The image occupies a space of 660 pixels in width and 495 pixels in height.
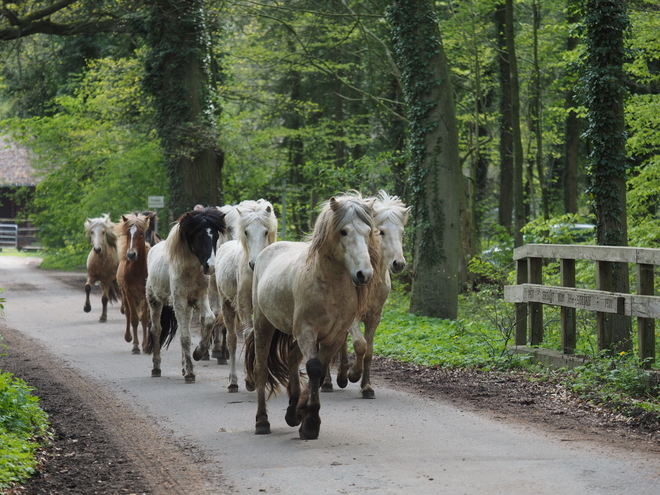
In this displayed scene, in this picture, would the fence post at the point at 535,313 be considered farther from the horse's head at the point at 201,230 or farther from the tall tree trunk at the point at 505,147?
the tall tree trunk at the point at 505,147

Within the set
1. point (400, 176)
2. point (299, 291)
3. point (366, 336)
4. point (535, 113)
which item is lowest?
point (366, 336)

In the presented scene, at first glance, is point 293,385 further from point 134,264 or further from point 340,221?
point 134,264

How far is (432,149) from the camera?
1639 centimetres

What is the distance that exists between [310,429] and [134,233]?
27.1 ft

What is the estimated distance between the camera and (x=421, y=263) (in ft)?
54.5

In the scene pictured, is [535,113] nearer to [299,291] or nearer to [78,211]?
[78,211]

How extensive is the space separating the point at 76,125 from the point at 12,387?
24.9 m

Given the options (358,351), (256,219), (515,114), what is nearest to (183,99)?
(515,114)

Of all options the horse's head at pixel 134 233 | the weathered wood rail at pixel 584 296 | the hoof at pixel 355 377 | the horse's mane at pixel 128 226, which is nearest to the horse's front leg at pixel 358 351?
the hoof at pixel 355 377

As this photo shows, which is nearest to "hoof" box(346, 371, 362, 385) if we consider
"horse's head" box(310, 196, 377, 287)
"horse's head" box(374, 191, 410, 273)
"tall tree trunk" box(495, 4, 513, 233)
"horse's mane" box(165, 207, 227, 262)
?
"horse's head" box(374, 191, 410, 273)

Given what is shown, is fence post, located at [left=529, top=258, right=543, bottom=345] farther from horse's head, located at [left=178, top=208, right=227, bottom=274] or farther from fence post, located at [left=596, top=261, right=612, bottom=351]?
horse's head, located at [left=178, top=208, right=227, bottom=274]

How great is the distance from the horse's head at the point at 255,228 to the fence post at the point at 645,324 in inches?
166

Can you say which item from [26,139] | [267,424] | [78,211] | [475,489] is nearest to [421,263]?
[267,424]

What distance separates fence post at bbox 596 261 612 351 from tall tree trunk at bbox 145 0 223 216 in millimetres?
16048
